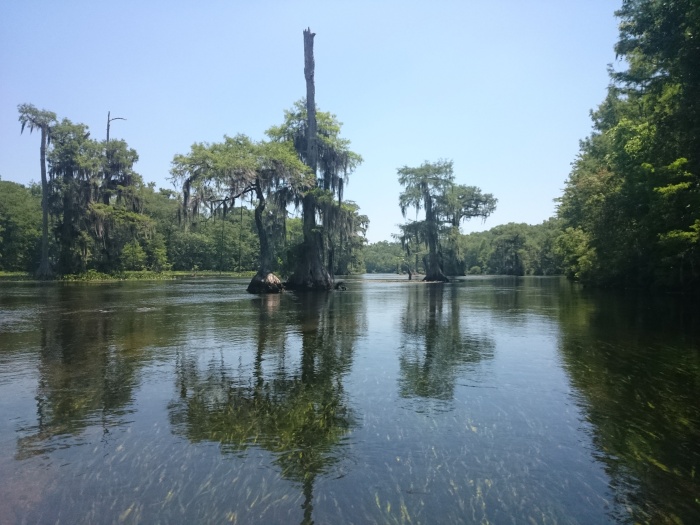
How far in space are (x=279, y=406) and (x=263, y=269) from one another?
27.2m

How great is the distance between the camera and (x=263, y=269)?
33.9m

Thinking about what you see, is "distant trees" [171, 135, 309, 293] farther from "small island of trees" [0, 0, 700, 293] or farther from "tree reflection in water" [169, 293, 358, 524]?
"tree reflection in water" [169, 293, 358, 524]

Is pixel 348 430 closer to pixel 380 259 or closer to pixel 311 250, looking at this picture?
pixel 311 250

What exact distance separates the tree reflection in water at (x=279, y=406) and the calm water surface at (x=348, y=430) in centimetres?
4

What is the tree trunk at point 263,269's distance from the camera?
3316cm

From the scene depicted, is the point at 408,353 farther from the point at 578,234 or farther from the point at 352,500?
the point at 578,234

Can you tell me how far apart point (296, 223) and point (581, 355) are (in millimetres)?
71207

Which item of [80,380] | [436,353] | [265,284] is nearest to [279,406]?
[80,380]

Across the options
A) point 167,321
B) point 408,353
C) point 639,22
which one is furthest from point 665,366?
point 167,321

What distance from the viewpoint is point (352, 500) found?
4473 mm

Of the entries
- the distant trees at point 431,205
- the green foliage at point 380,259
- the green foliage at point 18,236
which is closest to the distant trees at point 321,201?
the distant trees at point 431,205

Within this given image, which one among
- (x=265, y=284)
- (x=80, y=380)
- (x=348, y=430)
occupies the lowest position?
(x=348, y=430)

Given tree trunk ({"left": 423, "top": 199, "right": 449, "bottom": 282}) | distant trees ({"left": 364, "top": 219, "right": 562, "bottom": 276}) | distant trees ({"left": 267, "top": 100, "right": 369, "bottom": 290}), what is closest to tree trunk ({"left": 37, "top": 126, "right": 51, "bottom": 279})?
distant trees ({"left": 267, "top": 100, "right": 369, "bottom": 290})

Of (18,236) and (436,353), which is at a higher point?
(18,236)
